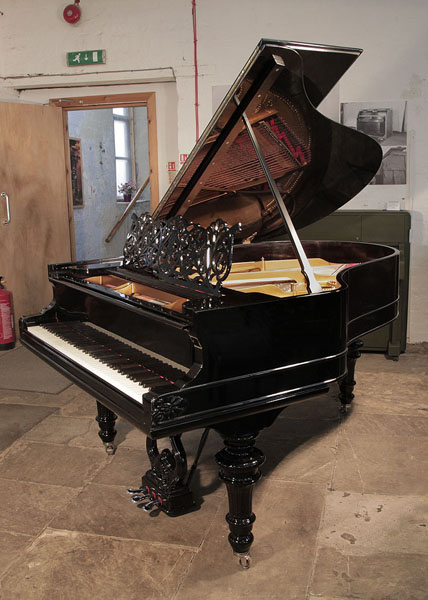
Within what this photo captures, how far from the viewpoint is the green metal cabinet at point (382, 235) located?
4.64m

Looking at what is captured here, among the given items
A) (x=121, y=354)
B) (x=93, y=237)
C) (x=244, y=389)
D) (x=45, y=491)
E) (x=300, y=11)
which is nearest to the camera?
(x=244, y=389)

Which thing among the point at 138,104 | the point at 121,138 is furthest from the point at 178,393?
the point at 121,138

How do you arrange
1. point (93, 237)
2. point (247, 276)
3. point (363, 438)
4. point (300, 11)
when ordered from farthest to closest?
point (93, 237), point (300, 11), point (363, 438), point (247, 276)

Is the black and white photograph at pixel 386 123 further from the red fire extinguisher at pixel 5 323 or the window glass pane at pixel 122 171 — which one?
the window glass pane at pixel 122 171

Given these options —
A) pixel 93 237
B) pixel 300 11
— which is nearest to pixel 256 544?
pixel 300 11

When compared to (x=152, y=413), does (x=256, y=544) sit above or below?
below

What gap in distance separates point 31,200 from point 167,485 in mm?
3654

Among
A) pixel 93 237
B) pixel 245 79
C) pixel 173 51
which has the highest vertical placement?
pixel 173 51

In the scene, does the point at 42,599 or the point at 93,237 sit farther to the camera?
the point at 93,237

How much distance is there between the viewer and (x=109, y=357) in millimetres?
2221

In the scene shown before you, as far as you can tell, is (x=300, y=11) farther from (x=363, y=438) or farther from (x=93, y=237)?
(x=93, y=237)

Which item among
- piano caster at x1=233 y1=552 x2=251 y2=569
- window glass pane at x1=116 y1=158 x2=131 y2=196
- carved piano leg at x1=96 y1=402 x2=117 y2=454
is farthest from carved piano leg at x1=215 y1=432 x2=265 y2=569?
window glass pane at x1=116 y1=158 x2=131 y2=196

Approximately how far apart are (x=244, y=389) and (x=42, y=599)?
930 millimetres

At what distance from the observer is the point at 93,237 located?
26.3 feet
